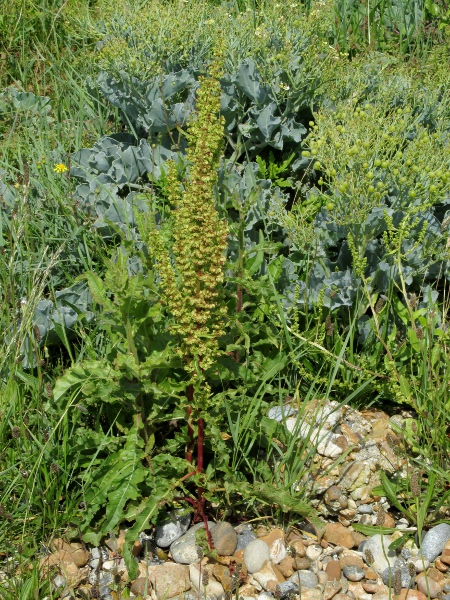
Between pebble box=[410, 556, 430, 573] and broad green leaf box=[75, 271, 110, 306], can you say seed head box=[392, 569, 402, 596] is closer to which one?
pebble box=[410, 556, 430, 573]

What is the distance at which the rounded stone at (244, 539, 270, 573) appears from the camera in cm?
278

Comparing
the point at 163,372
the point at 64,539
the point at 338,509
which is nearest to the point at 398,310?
the point at 338,509

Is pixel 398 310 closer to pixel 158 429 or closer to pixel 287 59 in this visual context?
pixel 158 429

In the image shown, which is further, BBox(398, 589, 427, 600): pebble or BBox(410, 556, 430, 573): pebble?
BBox(410, 556, 430, 573): pebble

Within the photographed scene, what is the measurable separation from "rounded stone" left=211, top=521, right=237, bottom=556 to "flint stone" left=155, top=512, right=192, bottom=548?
147mm

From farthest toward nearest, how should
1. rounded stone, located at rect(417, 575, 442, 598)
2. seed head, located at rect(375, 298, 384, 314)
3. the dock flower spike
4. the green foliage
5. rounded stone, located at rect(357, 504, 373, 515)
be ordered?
A: the green foliage
the dock flower spike
seed head, located at rect(375, 298, 384, 314)
rounded stone, located at rect(357, 504, 373, 515)
rounded stone, located at rect(417, 575, 442, 598)

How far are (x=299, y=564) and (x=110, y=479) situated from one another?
2.47 ft

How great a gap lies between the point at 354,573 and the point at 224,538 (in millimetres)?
483

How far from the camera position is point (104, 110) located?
16.1ft

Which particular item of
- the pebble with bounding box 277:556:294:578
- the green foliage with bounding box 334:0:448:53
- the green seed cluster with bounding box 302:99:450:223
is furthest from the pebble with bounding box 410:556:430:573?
the green foliage with bounding box 334:0:448:53

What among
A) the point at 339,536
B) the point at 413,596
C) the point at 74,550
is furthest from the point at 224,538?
the point at 413,596

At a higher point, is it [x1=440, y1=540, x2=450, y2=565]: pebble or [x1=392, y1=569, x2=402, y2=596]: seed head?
[x1=392, y1=569, x2=402, y2=596]: seed head

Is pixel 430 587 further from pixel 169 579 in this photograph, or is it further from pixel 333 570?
pixel 169 579

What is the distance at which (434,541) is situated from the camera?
2.79m
